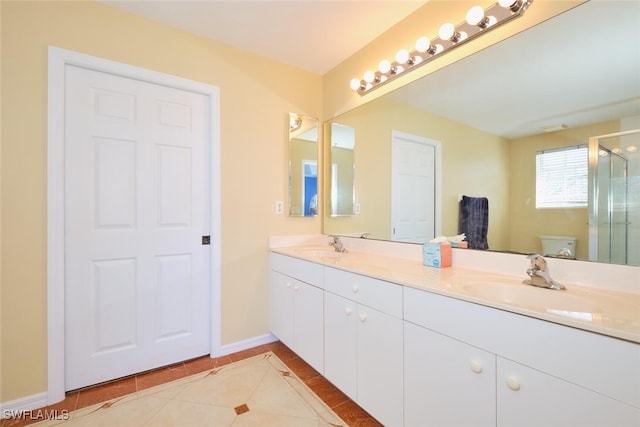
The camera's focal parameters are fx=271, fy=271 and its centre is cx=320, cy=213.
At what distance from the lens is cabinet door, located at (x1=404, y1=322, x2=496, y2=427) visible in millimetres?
903

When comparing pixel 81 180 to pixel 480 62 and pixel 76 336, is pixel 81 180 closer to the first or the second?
pixel 76 336

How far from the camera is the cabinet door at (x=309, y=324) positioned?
5.46 feet

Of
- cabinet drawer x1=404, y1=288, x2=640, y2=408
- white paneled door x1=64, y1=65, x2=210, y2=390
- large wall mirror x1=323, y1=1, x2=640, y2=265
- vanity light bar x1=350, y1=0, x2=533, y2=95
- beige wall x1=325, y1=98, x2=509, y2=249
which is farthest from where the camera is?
white paneled door x1=64, y1=65, x2=210, y2=390

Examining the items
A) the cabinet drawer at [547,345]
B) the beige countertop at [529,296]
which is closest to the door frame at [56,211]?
the beige countertop at [529,296]

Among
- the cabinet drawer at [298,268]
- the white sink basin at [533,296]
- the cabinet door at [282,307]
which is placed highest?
the white sink basin at [533,296]

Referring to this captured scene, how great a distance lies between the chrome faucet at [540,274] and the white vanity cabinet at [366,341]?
53 centimetres

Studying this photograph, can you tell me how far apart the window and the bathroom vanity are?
14.4 inches

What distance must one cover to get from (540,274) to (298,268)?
4.31 feet

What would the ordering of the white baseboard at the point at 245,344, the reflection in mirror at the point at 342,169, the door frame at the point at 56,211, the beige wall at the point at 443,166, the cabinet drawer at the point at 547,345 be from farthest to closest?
the reflection in mirror at the point at 342,169
the white baseboard at the point at 245,344
the door frame at the point at 56,211
the beige wall at the point at 443,166
the cabinet drawer at the point at 547,345

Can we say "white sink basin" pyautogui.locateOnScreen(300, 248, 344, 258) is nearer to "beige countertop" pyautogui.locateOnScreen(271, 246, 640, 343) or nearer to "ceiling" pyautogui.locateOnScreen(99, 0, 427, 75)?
"beige countertop" pyautogui.locateOnScreen(271, 246, 640, 343)

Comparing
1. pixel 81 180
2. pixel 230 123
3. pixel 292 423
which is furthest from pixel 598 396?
pixel 81 180

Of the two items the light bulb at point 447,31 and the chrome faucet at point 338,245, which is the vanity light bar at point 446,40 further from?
the chrome faucet at point 338,245

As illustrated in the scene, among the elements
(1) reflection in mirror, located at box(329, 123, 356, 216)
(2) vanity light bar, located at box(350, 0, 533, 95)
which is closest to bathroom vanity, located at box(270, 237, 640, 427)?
(1) reflection in mirror, located at box(329, 123, 356, 216)

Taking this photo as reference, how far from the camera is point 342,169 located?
2.39m
